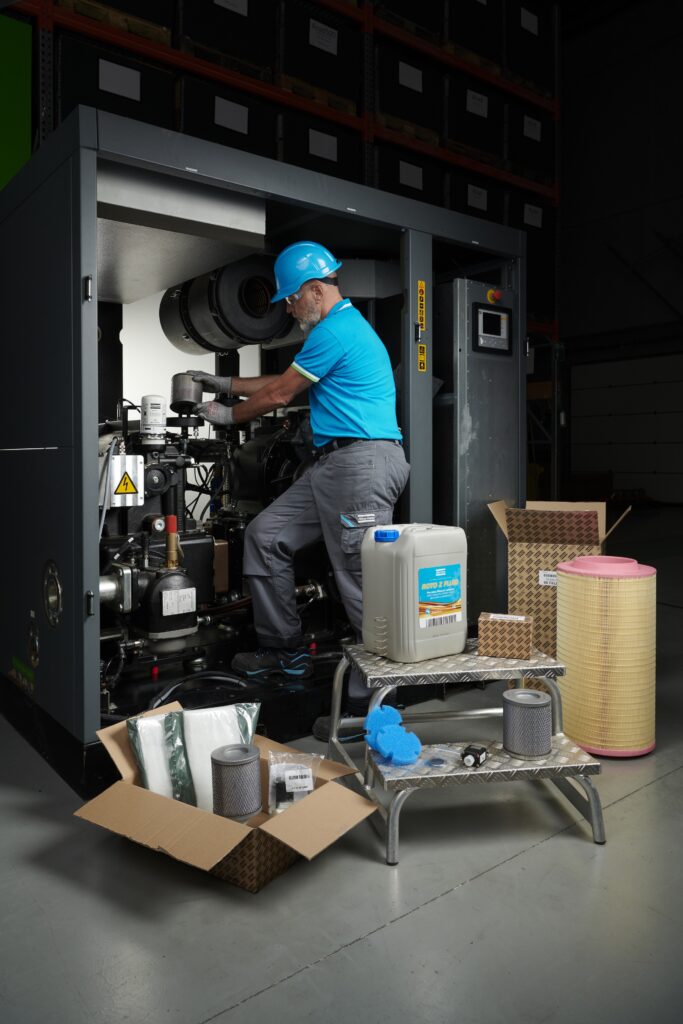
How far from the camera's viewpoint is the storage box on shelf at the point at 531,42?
20.7 ft

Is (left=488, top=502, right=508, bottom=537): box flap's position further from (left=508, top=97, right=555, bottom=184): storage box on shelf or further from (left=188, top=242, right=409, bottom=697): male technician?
(left=508, top=97, right=555, bottom=184): storage box on shelf

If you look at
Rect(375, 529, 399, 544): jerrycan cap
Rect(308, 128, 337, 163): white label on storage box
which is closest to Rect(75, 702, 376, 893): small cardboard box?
Rect(375, 529, 399, 544): jerrycan cap

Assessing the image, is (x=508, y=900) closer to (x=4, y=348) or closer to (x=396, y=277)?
(x=4, y=348)

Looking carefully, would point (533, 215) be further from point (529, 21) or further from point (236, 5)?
point (236, 5)

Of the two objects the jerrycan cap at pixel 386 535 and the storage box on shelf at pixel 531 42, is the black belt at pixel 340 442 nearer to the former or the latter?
the jerrycan cap at pixel 386 535

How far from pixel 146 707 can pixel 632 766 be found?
1613 mm

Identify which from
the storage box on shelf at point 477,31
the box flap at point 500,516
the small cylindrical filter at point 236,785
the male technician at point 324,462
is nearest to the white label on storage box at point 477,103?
the storage box on shelf at point 477,31

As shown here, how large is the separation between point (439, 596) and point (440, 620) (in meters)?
0.07

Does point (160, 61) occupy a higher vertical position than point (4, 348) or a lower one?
higher

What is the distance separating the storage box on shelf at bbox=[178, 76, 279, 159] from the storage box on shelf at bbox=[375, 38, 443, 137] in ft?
3.32

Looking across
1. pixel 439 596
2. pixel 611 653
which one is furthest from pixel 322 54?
pixel 611 653

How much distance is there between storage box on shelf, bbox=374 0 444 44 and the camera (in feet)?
17.9

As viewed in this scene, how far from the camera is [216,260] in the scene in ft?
10.9

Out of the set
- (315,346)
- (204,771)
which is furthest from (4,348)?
(204,771)
